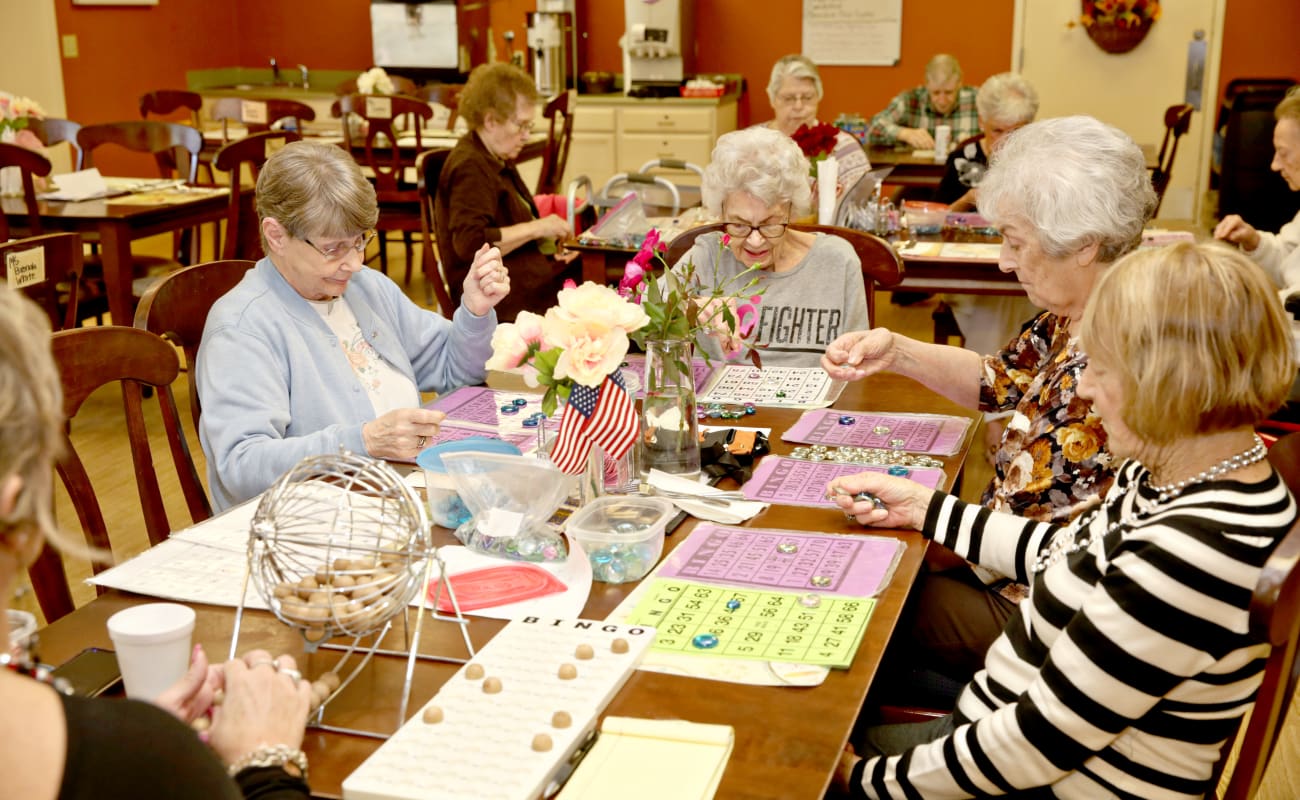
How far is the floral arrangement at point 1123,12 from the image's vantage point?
25.4ft

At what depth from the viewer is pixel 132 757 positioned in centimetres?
84

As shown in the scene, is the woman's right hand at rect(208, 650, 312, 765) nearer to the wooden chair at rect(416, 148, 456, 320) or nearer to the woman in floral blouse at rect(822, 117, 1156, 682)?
the woman in floral blouse at rect(822, 117, 1156, 682)

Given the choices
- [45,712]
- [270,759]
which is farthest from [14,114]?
[45,712]

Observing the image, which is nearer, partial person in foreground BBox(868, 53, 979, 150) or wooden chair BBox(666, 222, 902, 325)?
wooden chair BBox(666, 222, 902, 325)

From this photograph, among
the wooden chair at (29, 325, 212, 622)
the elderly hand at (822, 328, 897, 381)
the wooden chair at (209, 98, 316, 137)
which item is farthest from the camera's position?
the wooden chair at (209, 98, 316, 137)

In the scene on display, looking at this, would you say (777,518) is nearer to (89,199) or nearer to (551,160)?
(89,199)

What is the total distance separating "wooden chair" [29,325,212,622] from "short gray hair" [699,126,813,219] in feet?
4.34

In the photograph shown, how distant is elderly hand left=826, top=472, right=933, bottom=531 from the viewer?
175 centimetres

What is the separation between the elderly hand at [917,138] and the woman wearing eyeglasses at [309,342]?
4477 millimetres

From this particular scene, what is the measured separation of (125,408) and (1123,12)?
737 cm

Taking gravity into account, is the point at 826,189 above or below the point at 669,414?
above

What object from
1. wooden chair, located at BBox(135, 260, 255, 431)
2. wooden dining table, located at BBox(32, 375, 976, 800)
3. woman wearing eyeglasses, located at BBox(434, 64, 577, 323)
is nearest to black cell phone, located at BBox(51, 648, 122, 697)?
wooden dining table, located at BBox(32, 375, 976, 800)

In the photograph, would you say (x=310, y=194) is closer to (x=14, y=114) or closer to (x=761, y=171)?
(x=761, y=171)

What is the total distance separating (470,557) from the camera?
1.65 meters
